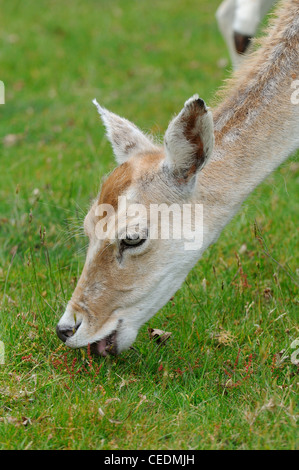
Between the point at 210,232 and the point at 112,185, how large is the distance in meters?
0.73

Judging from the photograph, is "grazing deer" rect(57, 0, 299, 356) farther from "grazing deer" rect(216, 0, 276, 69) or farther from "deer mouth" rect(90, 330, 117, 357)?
"grazing deer" rect(216, 0, 276, 69)

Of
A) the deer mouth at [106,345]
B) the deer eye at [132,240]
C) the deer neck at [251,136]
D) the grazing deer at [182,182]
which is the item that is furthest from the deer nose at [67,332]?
the deer neck at [251,136]

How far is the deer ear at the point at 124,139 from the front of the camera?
203 inches

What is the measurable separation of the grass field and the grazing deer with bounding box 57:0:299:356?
0.98ft

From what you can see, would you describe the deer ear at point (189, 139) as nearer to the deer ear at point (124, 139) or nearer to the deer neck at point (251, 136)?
the deer neck at point (251, 136)

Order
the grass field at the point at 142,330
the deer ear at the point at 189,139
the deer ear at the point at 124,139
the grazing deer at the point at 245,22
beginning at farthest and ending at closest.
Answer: the grazing deer at the point at 245,22 < the deer ear at the point at 124,139 < the deer ear at the point at 189,139 < the grass field at the point at 142,330

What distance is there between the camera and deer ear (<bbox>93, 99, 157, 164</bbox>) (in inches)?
203

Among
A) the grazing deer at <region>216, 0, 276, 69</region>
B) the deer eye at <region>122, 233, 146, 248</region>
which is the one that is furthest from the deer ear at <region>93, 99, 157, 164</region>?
the grazing deer at <region>216, 0, 276, 69</region>

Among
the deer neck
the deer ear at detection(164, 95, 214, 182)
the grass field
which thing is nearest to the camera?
the grass field

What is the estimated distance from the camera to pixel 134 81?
37.7 ft

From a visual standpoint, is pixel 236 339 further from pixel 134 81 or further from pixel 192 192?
pixel 134 81

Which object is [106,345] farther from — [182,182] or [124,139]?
[124,139]

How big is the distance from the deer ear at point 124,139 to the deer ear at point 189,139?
20.0 inches
